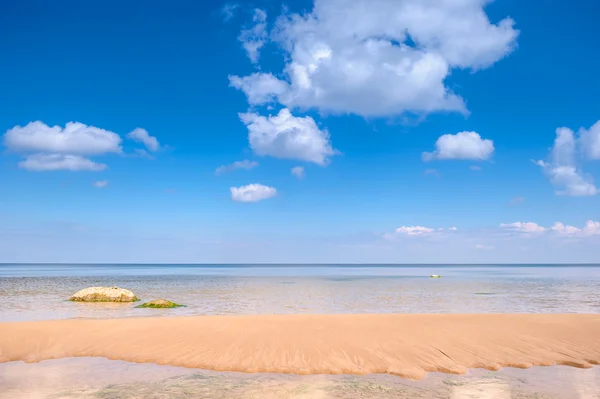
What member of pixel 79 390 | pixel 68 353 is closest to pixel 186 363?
pixel 79 390

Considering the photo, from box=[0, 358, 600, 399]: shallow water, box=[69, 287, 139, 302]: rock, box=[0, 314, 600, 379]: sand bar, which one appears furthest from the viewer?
box=[69, 287, 139, 302]: rock

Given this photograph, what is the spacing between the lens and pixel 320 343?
1728 cm

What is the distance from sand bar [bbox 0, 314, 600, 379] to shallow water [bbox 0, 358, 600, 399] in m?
0.82

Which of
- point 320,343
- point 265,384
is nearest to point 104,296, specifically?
point 320,343

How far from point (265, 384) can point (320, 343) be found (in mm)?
5429

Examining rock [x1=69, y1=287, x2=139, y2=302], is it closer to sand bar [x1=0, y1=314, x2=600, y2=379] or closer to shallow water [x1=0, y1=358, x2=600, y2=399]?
sand bar [x1=0, y1=314, x2=600, y2=379]

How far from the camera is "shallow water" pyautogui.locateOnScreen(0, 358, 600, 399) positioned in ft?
36.3

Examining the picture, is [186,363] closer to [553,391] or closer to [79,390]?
[79,390]

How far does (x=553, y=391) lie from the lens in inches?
448

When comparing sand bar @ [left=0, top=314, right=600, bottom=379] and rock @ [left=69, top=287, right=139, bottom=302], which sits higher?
sand bar @ [left=0, top=314, right=600, bottom=379]

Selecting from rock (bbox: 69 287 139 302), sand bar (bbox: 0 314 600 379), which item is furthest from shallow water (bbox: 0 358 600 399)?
rock (bbox: 69 287 139 302)

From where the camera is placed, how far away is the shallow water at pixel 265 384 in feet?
36.3

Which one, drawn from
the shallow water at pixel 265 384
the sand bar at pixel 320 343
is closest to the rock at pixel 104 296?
the sand bar at pixel 320 343

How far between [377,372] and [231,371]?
4487 mm
